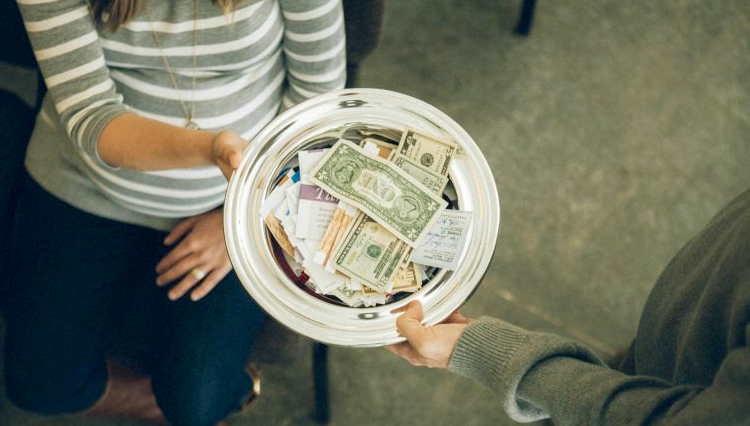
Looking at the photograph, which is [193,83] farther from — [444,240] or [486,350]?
[486,350]

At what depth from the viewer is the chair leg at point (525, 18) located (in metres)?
1.70

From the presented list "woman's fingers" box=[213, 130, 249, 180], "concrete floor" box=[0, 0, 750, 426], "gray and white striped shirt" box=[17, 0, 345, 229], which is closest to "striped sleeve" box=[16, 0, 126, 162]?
"gray and white striped shirt" box=[17, 0, 345, 229]

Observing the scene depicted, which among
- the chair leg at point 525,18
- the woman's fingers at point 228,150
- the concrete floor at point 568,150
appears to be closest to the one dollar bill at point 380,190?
the woman's fingers at point 228,150

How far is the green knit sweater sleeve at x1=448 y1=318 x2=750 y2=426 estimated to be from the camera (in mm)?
551

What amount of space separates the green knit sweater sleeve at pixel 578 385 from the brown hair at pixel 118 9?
0.60 metres

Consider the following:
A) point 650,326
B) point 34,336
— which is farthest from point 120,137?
point 650,326

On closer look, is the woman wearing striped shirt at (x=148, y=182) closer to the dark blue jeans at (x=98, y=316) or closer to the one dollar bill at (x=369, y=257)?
the dark blue jeans at (x=98, y=316)

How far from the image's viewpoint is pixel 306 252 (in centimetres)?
77

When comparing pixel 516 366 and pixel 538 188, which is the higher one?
pixel 516 366

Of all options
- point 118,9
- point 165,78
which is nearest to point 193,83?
point 165,78

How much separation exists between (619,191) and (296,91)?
107 cm

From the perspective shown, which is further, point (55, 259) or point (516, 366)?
point (55, 259)

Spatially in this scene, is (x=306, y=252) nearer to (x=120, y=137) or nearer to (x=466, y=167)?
(x=466, y=167)

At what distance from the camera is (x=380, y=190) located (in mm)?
793
